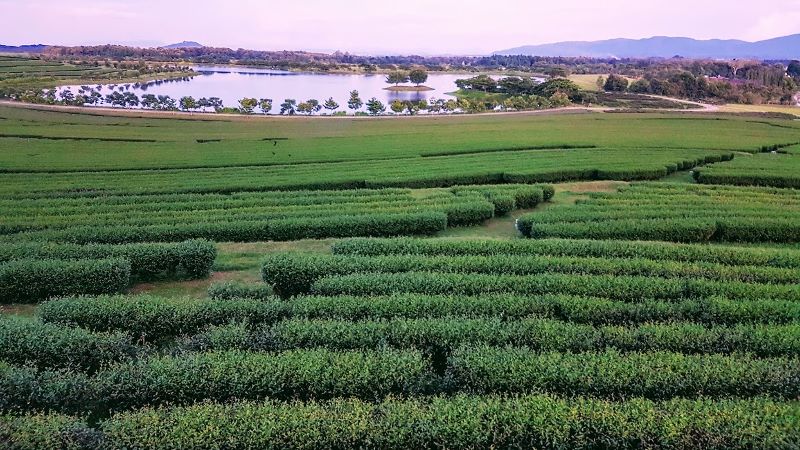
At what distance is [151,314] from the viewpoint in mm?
13781

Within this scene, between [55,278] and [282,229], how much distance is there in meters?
8.55

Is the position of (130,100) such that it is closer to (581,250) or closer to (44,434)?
(581,250)

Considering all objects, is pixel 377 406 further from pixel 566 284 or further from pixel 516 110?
pixel 516 110

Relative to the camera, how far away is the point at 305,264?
17.1 meters

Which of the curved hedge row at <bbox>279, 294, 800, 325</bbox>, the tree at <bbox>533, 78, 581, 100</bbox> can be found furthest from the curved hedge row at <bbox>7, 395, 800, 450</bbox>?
the tree at <bbox>533, 78, 581, 100</bbox>

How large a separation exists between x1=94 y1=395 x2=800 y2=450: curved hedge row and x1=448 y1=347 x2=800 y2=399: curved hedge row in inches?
35.7

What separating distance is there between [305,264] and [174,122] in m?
59.9

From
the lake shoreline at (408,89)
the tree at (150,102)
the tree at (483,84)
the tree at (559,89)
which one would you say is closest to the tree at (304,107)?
the tree at (150,102)

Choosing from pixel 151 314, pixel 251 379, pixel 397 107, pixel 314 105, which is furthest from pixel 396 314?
pixel 314 105

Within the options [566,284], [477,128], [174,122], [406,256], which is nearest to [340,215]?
[406,256]

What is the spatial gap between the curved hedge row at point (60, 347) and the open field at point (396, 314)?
5cm

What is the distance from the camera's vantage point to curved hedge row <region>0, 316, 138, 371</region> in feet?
39.2

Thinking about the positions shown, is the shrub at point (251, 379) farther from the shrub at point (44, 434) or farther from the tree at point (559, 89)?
the tree at point (559, 89)

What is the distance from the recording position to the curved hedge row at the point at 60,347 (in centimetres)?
1195
